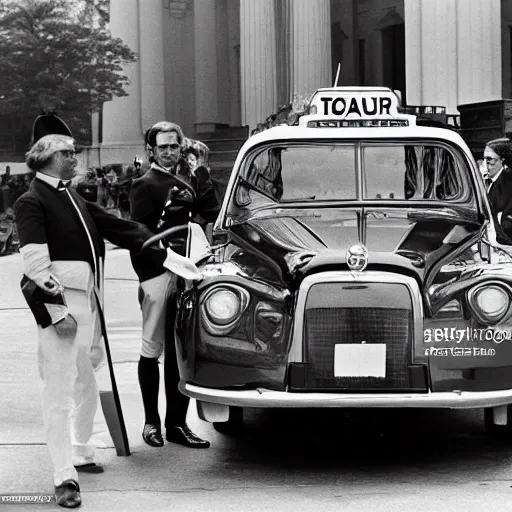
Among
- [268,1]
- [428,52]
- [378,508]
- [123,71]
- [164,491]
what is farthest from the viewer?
[123,71]

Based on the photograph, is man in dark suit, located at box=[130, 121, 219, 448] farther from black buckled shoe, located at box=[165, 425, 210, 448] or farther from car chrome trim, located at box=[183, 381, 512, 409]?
car chrome trim, located at box=[183, 381, 512, 409]

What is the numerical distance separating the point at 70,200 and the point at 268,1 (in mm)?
30588

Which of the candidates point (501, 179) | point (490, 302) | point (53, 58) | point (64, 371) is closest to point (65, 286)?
point (64, 371)

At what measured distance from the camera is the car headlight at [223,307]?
20.3ft

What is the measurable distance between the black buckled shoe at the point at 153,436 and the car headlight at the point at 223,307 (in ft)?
3.37

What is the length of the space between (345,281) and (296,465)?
107 centimetres

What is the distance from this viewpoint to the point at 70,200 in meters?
5.88

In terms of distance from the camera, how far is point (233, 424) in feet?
23.8

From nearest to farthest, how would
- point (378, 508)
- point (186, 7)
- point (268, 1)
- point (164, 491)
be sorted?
1. point (378, 508)
2. point (164, 491)
3. point (268, 1)
4. point (186, 7)

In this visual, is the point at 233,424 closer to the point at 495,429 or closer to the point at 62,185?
the point at 495,429

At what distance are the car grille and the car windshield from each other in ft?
4.79

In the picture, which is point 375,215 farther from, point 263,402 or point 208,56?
point 208,56

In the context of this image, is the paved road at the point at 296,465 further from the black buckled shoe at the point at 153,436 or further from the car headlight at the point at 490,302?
the car headlight at the point at 490,302

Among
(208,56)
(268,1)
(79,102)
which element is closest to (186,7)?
(208,56)
